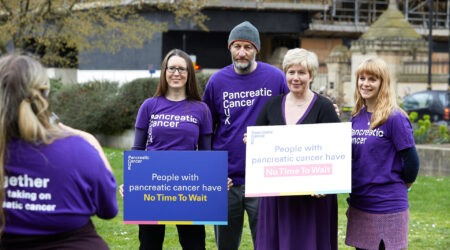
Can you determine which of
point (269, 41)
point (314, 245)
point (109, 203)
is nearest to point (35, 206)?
point (109, 203)

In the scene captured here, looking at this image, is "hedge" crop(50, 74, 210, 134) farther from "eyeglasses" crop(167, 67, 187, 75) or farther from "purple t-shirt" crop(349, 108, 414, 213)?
"purple t-shirt" crop(349, 108, 414, 213)

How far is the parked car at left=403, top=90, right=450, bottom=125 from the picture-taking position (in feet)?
72.9

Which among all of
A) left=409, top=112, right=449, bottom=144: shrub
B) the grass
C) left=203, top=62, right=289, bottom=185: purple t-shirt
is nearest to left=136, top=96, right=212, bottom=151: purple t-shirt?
left=203, top=62, right=289, bottom=185: purple t-shirt

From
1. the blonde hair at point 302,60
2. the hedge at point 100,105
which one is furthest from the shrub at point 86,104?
the blonde hair at point 302,60

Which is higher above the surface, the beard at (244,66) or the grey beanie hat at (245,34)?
the grey beanie hat at (245,34)

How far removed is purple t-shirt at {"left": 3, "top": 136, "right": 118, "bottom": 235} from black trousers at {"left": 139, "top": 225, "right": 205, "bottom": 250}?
220 cm

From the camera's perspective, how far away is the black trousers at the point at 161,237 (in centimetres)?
554

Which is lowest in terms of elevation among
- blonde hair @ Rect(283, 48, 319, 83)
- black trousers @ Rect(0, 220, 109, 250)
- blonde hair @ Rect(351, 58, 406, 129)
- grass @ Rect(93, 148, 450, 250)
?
grass @ Rect(93, 148, 450, 250)

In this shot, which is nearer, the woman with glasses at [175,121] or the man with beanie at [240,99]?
the woman with glasses at [175,121]

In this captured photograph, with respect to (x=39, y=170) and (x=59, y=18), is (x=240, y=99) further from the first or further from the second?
(x=59, y=18)

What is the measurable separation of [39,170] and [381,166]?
A: 2606 millimetres

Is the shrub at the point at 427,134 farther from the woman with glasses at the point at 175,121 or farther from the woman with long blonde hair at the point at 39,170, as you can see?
the woman with long blonde hair at the point at 39,170

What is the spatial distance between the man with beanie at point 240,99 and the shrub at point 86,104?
53.0 ft

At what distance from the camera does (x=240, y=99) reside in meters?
5.71
